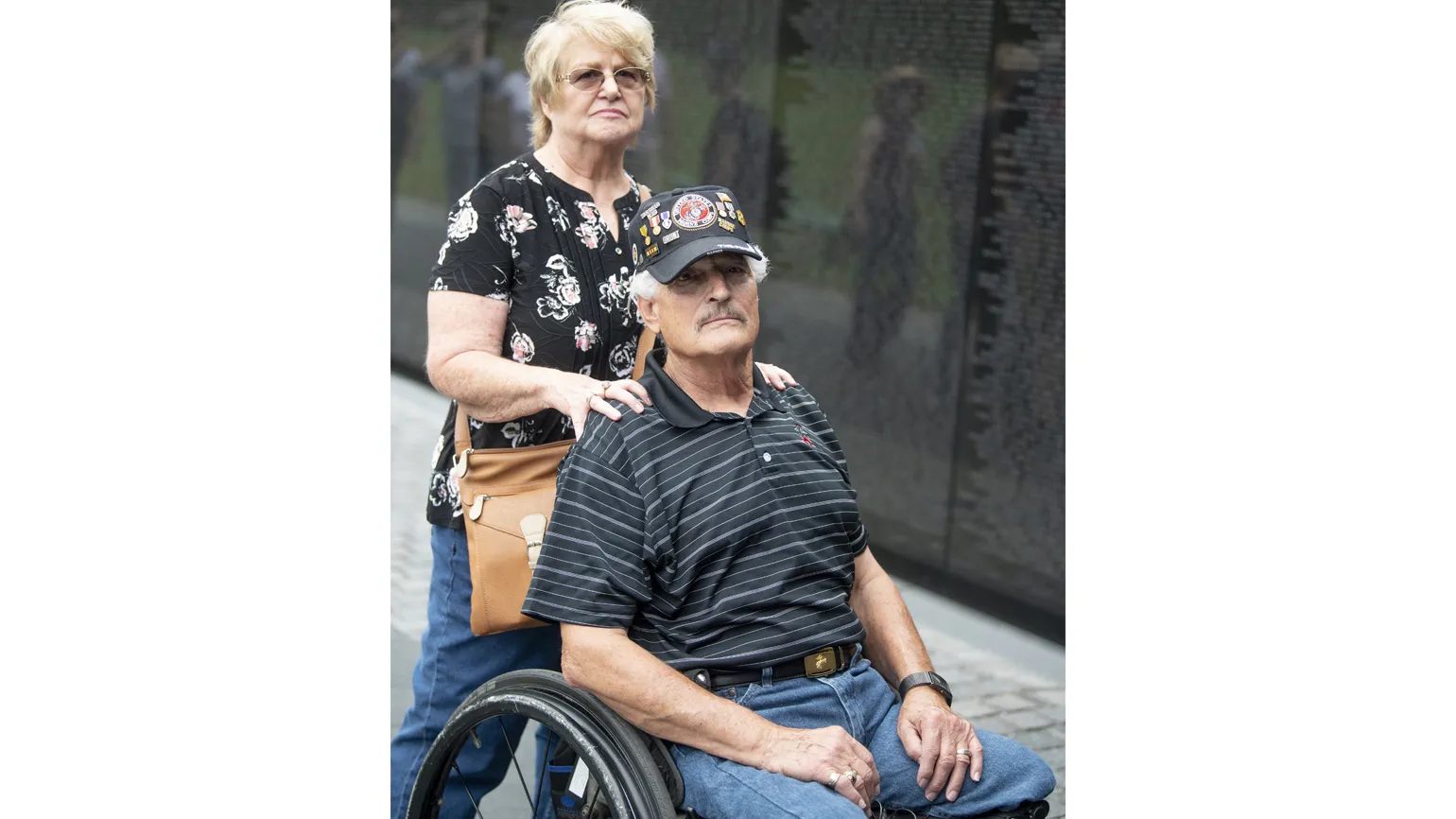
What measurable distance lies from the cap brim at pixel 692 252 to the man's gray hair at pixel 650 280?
0.06 metres

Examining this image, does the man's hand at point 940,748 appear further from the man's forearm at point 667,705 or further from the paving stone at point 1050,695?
the paving stone at point 1050,695

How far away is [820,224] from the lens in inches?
242

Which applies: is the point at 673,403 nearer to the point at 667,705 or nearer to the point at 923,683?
the point at 667,705

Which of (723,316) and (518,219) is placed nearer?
(723,316)

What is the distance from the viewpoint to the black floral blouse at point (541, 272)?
2998 millimetres

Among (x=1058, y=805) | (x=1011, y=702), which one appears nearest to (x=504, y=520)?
(x=1058, y=805)

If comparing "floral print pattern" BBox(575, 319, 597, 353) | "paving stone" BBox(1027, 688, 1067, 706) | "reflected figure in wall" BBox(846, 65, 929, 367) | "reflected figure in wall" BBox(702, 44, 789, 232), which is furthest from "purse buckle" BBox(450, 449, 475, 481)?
"reflected figure in wall" BBox(702, 44, 789, 232)

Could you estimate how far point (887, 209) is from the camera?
19.2 feet

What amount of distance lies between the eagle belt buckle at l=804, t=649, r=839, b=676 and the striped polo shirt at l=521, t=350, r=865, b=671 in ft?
0.06

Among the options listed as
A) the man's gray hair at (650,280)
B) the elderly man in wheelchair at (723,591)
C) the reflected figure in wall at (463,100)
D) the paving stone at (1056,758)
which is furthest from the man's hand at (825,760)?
the reflected figure in wall at (463,100)

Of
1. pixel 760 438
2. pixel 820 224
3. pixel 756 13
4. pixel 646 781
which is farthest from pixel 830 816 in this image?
pixel 756 13

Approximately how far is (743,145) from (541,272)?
3589mm
